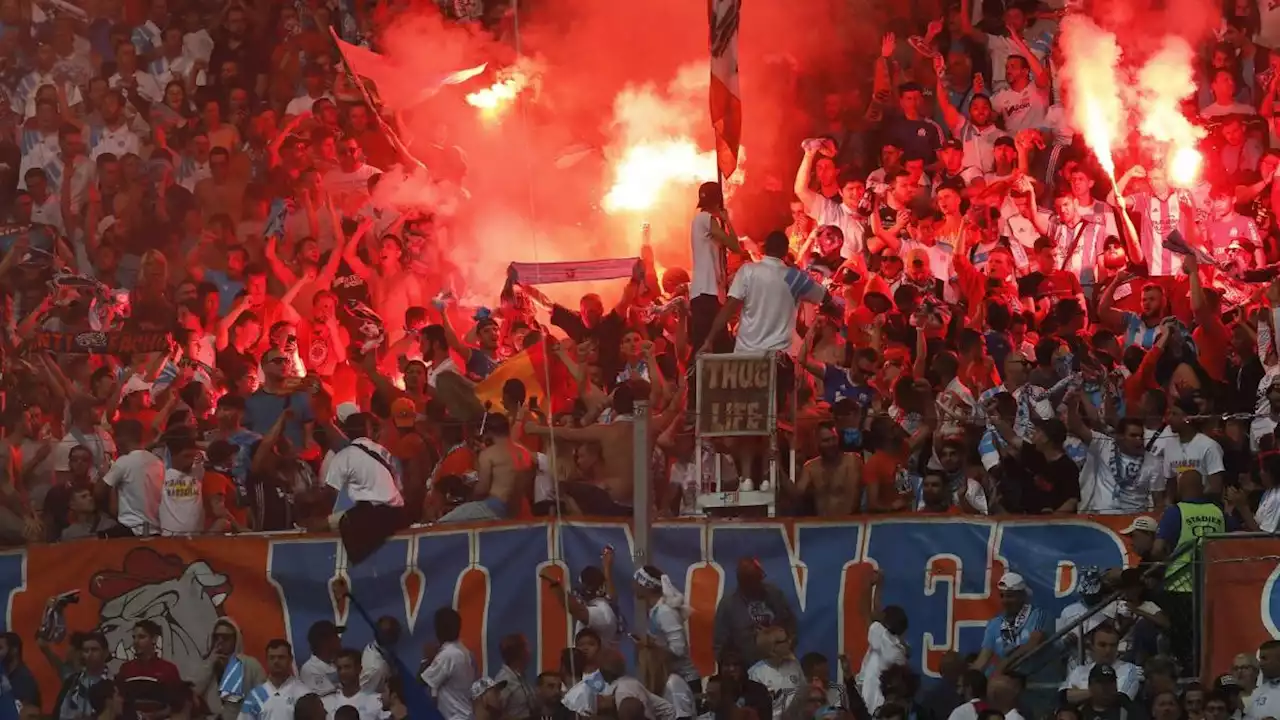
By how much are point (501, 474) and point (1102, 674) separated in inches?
145


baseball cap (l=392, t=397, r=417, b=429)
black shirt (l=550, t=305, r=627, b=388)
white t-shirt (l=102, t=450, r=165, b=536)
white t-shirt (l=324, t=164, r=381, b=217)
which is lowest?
white t-shirt (l=102, t=450, r=165, b=536)

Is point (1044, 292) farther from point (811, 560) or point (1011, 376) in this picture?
point (811, 560)

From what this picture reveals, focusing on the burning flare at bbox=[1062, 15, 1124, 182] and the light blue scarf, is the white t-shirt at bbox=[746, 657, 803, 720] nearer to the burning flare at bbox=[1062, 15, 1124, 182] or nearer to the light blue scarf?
the light blue scarf

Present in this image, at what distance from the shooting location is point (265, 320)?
64.3 ft

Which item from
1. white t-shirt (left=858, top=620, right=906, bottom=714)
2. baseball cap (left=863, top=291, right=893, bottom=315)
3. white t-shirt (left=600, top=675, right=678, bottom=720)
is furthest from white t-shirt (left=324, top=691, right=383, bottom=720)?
baseball cap (left=863, top=291, right=893, bottom=315)

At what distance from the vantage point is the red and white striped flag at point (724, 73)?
18.5 metres

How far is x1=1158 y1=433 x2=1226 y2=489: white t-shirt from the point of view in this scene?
15469mm

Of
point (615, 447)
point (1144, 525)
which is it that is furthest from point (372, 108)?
point (1144, 525)

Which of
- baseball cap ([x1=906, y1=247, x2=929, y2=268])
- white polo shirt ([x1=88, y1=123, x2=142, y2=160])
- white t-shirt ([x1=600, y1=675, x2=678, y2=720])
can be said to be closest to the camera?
white t-shirt ([x1=600, y1=675, x2=678, y2=720])

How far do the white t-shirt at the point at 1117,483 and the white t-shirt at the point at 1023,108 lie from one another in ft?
16.3

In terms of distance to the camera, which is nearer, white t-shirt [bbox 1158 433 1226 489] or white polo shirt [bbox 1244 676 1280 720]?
white polo shirt [bbox 1244 676 1280 720]

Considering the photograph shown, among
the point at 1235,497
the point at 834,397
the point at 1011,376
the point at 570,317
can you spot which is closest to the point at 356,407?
the point at 570,317

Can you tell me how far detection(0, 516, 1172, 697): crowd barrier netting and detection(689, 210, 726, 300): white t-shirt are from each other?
1705 millimetres

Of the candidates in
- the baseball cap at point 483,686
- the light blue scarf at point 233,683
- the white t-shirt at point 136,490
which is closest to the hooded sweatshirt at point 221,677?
the light blue scarf at point 233,683
